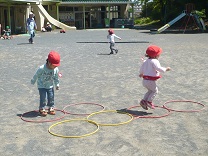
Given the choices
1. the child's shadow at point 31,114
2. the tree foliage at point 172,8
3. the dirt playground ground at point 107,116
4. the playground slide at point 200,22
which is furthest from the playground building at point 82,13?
the child's shadow at point 31,114

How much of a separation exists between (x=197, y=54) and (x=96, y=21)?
35768 millimetres

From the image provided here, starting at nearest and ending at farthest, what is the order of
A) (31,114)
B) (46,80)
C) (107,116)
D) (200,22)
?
1. (107,116)
2. (46,80)
3. (31,114)
4. (200,22)

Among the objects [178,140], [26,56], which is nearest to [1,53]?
[26,56]

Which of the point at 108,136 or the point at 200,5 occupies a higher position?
the point at 200,5

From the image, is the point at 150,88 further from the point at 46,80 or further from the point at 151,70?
the point at 46,80

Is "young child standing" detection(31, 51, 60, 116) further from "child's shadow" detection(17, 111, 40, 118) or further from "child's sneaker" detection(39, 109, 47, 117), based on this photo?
"child's shadow" detection(17, 111, 40, 118)

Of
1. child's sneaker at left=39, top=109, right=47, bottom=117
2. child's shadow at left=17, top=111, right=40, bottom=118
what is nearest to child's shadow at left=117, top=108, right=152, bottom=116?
child's sneaker at left=39, top=109, right=47, bottom=117

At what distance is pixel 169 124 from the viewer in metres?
6.56

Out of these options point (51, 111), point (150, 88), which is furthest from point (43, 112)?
point (150, 88)

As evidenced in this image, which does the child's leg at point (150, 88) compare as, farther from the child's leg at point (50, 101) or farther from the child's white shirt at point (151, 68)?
the child's leg at point (50, 101)

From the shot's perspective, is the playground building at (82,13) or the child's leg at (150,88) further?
the playground building at (82,13)

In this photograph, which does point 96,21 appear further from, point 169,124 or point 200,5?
point 169,124

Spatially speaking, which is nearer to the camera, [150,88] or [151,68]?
[151,68]

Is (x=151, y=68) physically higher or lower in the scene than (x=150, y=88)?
higher
